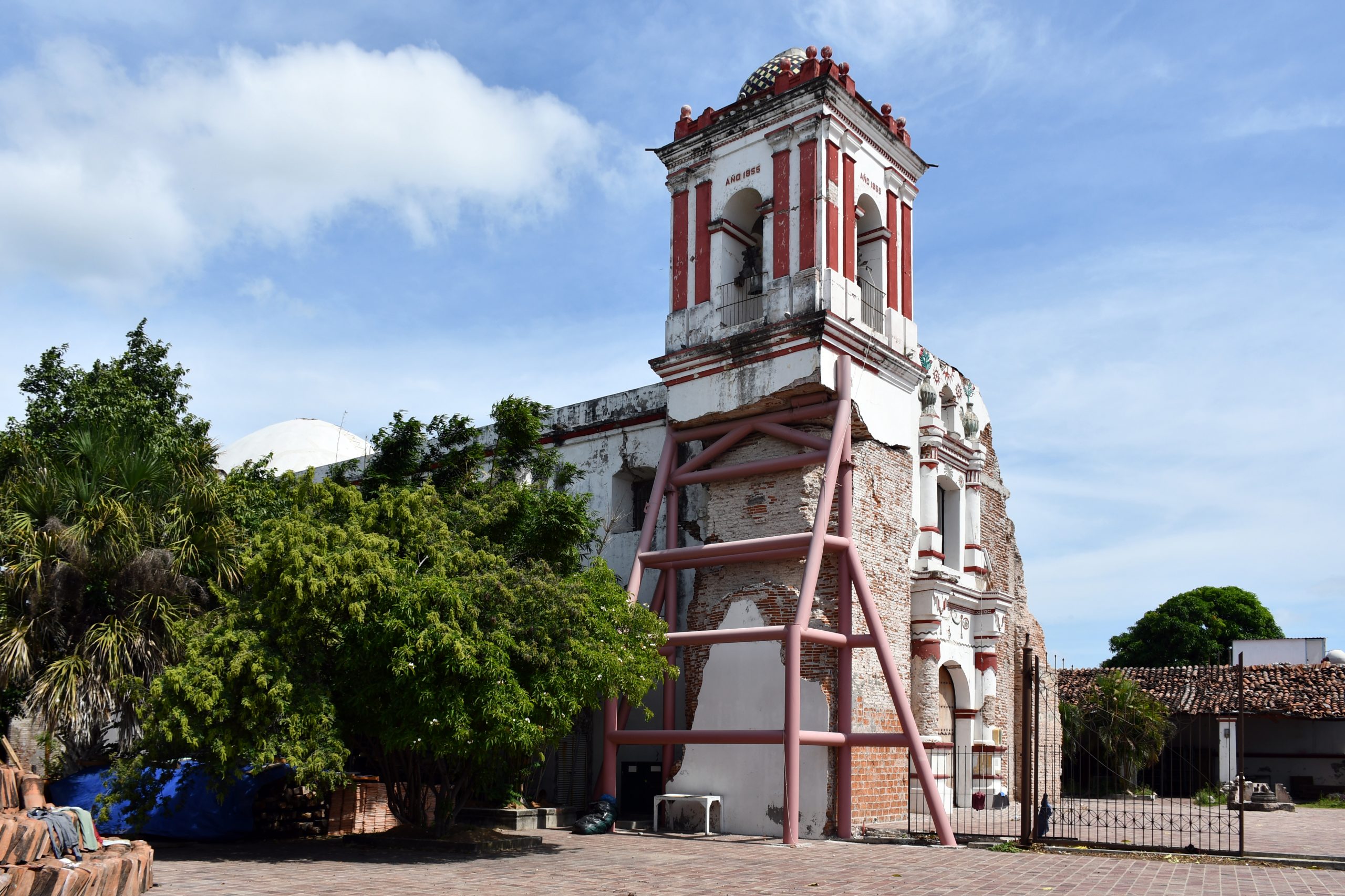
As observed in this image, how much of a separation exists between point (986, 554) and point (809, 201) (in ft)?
25.2

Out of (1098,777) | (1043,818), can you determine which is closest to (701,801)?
(1043,818)

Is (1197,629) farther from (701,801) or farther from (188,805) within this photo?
(188,805)

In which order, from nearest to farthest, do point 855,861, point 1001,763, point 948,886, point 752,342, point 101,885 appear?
point 101,885 → point 948,886 → point 855,861 → point 752,342 → point 1001,763

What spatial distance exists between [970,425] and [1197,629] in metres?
32.8

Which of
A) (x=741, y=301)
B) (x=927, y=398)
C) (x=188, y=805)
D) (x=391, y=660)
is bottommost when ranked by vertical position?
(x=188, y=805)

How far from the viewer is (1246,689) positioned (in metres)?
31.2

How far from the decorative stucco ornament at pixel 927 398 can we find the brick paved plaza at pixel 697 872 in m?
7.56

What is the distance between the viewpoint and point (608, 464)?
2027 cm

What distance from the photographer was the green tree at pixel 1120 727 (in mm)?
27781

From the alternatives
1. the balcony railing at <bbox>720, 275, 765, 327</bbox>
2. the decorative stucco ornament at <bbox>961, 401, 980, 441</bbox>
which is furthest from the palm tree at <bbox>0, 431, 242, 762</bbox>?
the decorative stucco ornament at <bbox>961, 401, 980, 441</bbox>

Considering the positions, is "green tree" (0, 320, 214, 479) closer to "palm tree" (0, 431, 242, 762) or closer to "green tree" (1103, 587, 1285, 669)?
"palm tree" (0, 431, 242, 762)

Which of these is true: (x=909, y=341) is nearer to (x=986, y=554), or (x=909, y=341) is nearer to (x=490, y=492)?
(x=986, y=554)

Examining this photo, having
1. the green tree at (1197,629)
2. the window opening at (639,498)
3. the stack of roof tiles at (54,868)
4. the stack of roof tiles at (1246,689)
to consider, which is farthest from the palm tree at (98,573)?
the green tree at (1197,629)

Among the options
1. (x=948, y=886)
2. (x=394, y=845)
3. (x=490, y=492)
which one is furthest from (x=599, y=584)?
(x=948, y=886)
